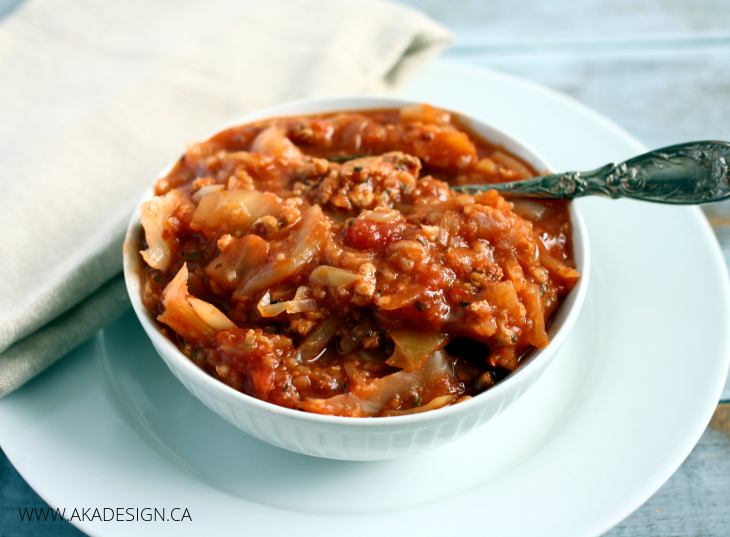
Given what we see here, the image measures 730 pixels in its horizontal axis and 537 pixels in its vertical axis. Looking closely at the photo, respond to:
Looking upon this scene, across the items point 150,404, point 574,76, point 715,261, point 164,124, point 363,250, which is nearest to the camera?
point 363,250

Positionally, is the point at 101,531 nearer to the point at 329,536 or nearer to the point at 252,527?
the point at 252,527

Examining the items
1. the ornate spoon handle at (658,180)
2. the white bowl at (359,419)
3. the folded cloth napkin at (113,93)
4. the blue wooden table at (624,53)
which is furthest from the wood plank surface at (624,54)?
the white bowl at (359,419)

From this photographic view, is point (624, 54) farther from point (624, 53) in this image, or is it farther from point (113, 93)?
point (113, 93)

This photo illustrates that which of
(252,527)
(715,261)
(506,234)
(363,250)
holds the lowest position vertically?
(252,527)

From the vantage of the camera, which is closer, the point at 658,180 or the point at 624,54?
the point at 658,180

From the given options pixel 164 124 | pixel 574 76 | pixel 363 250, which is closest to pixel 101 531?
pixel 363 250

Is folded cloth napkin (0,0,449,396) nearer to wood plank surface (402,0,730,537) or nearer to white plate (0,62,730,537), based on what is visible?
white plate (0,62,730,537)

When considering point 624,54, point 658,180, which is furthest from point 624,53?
point 658,180
